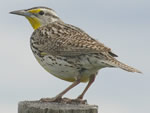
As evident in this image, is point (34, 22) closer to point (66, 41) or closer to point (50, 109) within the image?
point (66, 41)

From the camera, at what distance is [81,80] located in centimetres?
677

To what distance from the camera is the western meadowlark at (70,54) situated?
6.45m

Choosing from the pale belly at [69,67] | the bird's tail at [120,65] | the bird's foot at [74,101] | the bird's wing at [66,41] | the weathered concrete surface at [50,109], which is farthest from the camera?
the bird's wing at [66,41]

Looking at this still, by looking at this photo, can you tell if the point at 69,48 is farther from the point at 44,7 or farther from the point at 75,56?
the point at 44,7

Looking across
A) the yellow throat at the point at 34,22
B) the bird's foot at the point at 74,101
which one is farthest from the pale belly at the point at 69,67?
the yellow throat at the point at 34,22

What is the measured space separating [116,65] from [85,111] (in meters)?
1.41

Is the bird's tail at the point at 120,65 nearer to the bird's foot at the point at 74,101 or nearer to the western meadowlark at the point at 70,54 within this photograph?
the western meadowlark at the point at 70,54

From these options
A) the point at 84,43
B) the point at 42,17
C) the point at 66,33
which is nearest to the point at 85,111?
the point at 84,43

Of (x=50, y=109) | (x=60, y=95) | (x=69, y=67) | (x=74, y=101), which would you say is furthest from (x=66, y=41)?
(x=50, y=109)

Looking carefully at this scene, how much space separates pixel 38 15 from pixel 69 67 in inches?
67.6

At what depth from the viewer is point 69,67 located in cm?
647

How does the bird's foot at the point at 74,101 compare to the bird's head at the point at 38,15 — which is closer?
the bird's foot at the point at 74,101

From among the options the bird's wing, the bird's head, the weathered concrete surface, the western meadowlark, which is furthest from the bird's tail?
the bird's head

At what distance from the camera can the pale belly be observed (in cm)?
644
